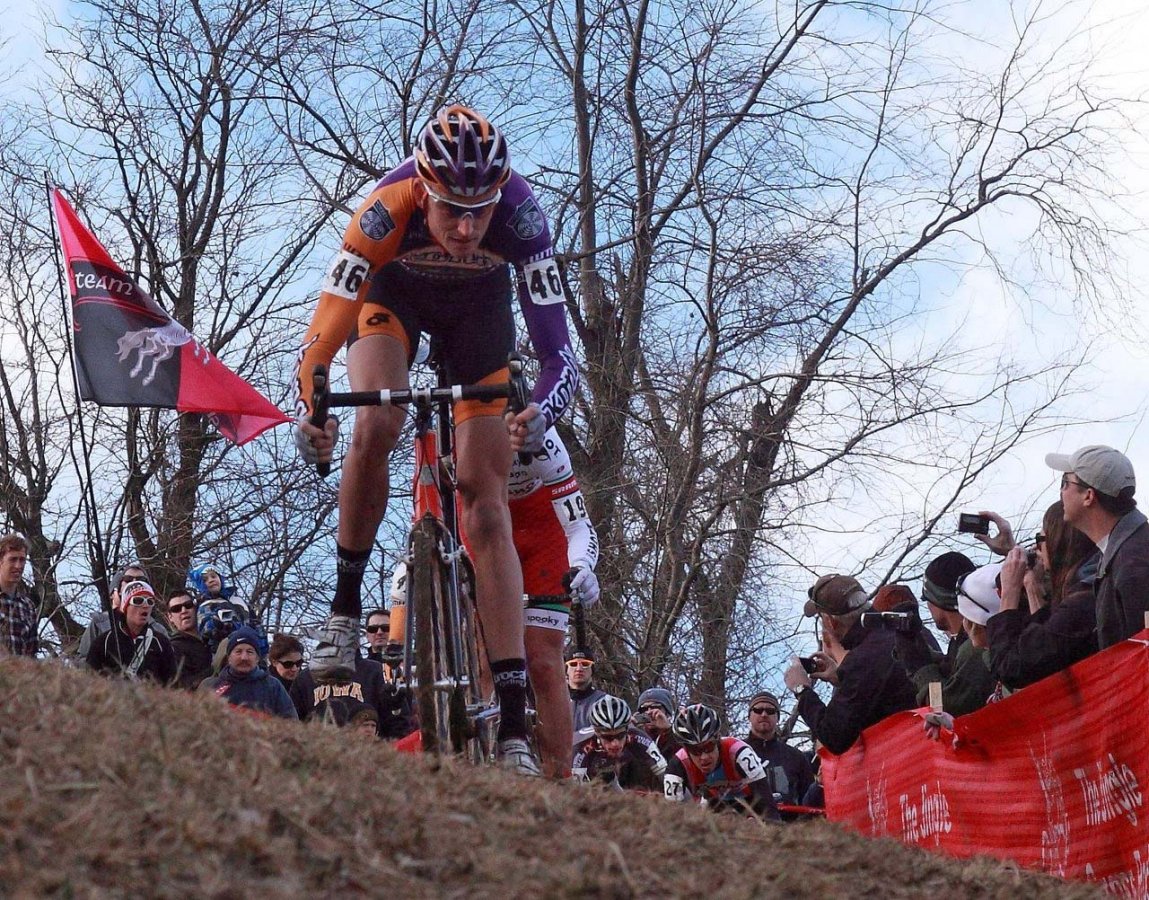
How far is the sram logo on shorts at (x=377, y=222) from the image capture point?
695 cm

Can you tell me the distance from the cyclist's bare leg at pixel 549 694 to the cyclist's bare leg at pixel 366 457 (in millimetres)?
1175

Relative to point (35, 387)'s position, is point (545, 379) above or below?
below

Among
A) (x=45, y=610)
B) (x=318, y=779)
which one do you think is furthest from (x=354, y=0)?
(x=318, y=779)

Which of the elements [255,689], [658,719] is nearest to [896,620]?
[255,689]

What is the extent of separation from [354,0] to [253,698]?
1238cm

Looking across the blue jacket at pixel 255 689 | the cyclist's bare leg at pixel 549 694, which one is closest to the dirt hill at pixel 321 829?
the cyclist's bare leg at pixel 549 694

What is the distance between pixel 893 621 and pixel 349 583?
3393 millimetres

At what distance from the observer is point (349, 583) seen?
7121 mm

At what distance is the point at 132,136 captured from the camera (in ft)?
72.0

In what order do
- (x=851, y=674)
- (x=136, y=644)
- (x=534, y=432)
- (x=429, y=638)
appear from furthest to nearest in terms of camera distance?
1. (x=136, y=644)
2. (x=851, y=674)
3. (x=534, y=432)
4. (x=429, y=638)

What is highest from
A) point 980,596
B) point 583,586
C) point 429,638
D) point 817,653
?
point 817,653

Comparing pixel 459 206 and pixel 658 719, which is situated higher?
pixel 459 206

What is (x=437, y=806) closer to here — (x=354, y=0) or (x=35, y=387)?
(x=354, y=0)

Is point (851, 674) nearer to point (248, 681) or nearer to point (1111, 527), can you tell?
point (1111, 527)
